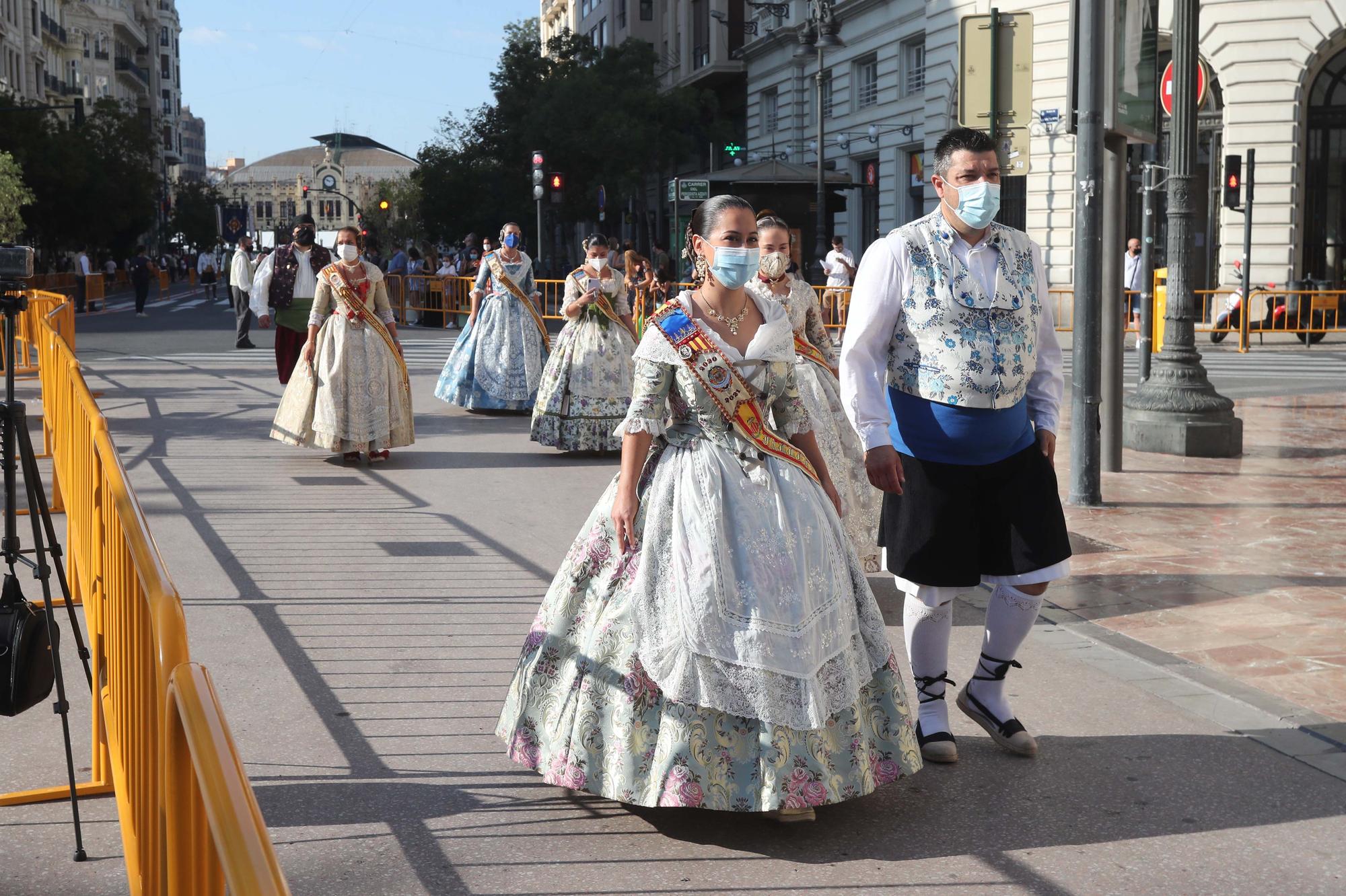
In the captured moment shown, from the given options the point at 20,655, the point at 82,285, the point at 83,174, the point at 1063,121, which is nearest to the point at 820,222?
the point at 1063,121

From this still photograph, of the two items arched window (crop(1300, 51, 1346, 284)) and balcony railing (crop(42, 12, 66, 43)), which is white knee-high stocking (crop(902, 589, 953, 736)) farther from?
balcony railing (crop(42, 12, 66, 43))

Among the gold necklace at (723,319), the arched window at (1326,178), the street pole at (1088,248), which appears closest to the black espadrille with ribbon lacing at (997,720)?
the gold necklace at (723,319)

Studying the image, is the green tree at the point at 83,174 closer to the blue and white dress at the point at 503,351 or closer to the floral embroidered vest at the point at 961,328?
the blue and white dress at the point at 503,351

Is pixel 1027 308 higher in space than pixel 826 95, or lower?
lower

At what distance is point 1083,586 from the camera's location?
7.13 m

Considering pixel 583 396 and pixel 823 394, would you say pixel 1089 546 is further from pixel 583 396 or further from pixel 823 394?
pixel 583 396

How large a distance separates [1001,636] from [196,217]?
353ft

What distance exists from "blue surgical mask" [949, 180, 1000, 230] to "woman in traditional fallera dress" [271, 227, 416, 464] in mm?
Answer: 6968

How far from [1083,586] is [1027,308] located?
9.24 ft

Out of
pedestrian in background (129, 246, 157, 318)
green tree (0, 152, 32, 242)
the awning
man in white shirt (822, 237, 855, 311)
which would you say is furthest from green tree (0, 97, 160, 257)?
man in white shirt (822, 237, 855, 311)

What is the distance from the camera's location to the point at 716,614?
399 cm

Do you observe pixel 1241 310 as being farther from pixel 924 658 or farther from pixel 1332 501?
pixel 924 658

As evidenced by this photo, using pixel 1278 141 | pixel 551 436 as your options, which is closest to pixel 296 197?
pixel 1278 141

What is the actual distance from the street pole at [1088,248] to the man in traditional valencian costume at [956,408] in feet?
14.5
